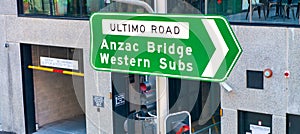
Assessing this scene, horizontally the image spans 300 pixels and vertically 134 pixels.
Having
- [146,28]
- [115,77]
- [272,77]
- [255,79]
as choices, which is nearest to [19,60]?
[115,77]

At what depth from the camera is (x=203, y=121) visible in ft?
45.1

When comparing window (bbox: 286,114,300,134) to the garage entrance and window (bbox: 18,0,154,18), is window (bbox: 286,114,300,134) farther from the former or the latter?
the garage entrance

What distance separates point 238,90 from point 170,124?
6.32m

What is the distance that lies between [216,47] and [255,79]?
7.11 metres

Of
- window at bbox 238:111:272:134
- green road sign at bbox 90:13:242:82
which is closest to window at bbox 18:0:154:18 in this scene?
window at bbox 238:111:272:134

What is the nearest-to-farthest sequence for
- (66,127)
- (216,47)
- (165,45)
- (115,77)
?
(216,47) < (165,45) < (115,77) < (66,127)

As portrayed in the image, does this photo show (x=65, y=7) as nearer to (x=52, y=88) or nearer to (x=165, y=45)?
(x=52, y=88)

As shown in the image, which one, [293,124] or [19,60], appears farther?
[19,60]

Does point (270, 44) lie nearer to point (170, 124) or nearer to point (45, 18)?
point (170, 124)

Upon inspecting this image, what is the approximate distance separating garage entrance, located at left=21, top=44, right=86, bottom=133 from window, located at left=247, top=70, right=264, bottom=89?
525 centimetres

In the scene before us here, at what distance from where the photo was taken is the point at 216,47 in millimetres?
3760

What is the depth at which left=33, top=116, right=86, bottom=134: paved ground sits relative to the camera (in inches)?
604

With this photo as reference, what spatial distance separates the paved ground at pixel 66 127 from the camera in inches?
604

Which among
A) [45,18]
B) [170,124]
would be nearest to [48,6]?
[45,18]
